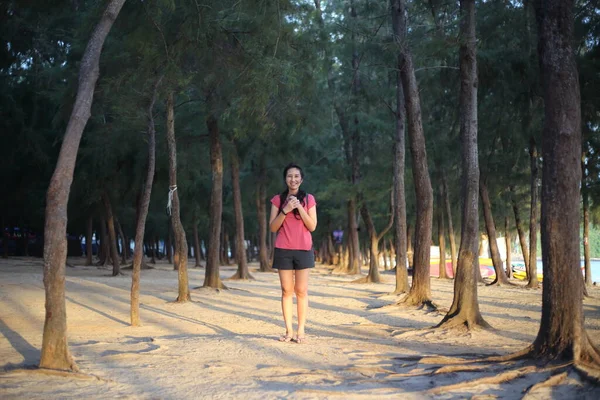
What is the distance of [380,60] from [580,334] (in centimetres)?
1462

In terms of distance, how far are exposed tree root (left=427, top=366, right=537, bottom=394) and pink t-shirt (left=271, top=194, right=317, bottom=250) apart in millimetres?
3005

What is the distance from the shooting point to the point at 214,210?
19172 mm

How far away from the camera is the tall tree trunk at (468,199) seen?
10.3 meters

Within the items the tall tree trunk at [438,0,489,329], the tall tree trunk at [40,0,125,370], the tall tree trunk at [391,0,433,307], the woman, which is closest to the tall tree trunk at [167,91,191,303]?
the tall tree trunk at [391,0,433,307]

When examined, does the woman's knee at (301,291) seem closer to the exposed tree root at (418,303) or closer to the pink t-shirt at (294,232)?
the pink t-shirt at (294,232)

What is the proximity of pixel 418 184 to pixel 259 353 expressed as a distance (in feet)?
24.9

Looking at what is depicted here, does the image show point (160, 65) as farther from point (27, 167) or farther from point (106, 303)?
point (27, 167)

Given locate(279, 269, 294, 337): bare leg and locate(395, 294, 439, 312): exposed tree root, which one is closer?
locate(279, 269, 294, 337): bare leg

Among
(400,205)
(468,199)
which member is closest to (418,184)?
(468,199)

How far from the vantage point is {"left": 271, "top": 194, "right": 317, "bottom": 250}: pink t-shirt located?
804 centimetres

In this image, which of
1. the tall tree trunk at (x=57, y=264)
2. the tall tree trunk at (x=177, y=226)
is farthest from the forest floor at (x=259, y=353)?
the tall tree trunk at (x=177, y=226)

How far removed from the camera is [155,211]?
4188 cm

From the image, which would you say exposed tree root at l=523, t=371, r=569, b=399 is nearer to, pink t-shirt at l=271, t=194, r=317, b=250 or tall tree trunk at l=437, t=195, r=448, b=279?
pink t-shirt at l=271, t=194, r=317, b=250

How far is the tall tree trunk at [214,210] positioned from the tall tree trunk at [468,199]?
8518 millimetres
